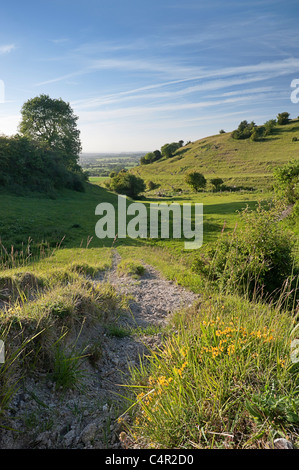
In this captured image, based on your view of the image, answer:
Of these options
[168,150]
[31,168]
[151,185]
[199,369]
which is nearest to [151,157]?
[168,150]

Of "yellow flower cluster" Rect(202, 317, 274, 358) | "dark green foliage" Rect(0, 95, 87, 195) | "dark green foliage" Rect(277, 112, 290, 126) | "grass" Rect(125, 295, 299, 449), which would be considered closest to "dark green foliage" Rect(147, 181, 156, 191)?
"dark green foliage" Rect(0, 95, 87, 195)

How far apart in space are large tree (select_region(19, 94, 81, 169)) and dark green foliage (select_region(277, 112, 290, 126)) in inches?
3313

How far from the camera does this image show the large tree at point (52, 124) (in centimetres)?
4962

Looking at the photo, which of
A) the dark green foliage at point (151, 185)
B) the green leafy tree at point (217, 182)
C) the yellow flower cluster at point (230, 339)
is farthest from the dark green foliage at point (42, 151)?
the yellow flower cluster at point (230, 339)

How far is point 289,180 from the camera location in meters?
23.6

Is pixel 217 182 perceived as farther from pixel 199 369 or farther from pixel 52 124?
pixel 199 369

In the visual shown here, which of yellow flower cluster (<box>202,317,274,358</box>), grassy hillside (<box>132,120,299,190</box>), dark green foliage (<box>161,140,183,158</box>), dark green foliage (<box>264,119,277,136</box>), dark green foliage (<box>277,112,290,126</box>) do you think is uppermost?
dark green foliage (<box>277,112,290,126</box>)

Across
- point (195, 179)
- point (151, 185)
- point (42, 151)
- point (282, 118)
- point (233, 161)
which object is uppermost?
point (282, 118)

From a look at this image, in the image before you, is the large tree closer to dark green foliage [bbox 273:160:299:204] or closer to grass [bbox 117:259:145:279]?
dark green foliage [bbox 273:160:299:204]

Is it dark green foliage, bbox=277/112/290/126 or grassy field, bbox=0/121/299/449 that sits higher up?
dark green foliage, bbox=277/112/290/126

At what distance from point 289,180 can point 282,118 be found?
9739cm

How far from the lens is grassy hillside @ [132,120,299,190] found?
69.2 metres

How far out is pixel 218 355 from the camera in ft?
10.0
